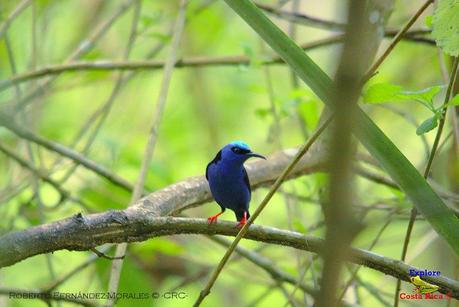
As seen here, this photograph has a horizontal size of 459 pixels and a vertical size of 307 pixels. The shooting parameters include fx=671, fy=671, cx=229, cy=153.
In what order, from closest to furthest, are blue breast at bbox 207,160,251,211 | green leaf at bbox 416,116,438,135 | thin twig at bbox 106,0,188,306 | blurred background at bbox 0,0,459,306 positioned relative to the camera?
green leaf at bbox 416,116,438,135, thin twig at bbox 106,0,188,306, blue breast at bbox 207,160,251,211, blurred background at bbox 0,0,459,306

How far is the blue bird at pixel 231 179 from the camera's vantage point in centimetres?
399

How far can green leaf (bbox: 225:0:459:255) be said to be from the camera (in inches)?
77.8

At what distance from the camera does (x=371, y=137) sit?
6.50 ft

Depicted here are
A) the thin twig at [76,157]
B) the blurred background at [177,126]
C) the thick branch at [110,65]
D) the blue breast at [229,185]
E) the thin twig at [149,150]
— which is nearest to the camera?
the thin twig at [149,150]

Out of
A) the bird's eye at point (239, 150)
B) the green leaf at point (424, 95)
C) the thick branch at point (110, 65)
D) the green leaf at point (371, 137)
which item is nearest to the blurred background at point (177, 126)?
the thick branch at point (110, 65)

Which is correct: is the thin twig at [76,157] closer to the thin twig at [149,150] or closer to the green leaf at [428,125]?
the thin twig at [149,150]

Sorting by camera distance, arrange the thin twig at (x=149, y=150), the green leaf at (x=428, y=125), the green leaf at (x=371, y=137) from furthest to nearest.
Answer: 1. the thin twig at (x=149, y=150)
2. the green leaf at (x=428, y=125)
3. the green leaf at (x=371, y=137)

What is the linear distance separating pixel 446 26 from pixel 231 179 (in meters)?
1.87

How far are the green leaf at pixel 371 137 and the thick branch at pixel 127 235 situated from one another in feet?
1.28

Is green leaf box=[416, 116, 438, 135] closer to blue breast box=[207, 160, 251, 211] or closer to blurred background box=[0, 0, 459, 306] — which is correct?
blue breast box=[207, 160, 251, 211]

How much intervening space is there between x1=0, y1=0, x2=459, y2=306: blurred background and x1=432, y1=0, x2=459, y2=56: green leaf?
6.89 ft

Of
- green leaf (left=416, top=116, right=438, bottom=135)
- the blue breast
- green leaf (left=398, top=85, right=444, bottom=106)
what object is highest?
the blue breast

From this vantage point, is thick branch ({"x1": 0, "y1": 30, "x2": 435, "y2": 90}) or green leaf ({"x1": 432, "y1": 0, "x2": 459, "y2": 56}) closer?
green leaf ({"x1": 432, "y1": 0, "x2": 459, "y2": 56})

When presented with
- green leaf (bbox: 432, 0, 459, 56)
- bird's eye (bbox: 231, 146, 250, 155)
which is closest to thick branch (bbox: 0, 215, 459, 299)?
green leaf (bbox: 432, 0, 459, 56)
